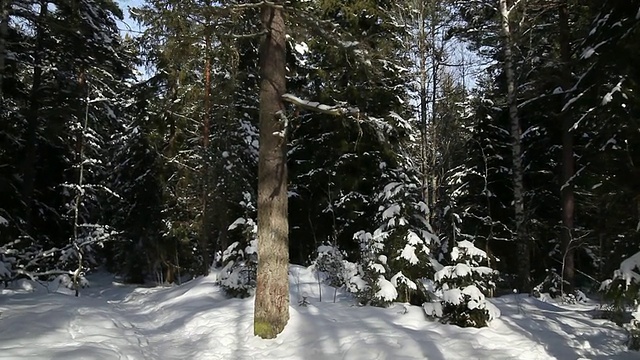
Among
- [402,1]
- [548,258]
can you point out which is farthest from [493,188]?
[402,1]

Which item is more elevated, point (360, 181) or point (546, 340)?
point (360, 181)

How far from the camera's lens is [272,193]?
7.61m

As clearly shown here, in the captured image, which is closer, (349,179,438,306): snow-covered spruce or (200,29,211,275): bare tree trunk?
(349,179,438,306): snow-covered spruce

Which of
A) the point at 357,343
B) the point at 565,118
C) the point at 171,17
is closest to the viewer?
the point at 357,343

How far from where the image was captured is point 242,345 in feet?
23.5

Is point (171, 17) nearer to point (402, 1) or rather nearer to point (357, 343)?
point (357, 343)

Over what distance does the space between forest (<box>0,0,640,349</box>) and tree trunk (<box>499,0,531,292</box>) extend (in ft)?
0.19

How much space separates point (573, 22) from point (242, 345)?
1326 cm

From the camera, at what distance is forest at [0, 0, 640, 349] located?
308 inches

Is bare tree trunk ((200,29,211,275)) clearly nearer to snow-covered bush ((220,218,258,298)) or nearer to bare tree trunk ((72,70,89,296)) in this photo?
bare tree trunk ((72,70,89,296))

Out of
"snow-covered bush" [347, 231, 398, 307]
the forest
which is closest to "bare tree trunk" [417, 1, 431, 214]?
the forest

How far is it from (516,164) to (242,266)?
8164 mm

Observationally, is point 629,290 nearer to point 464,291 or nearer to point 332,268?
point 464,291

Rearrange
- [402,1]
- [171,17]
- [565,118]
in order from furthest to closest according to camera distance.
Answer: [402,1] < [565,118] < [171,17]
